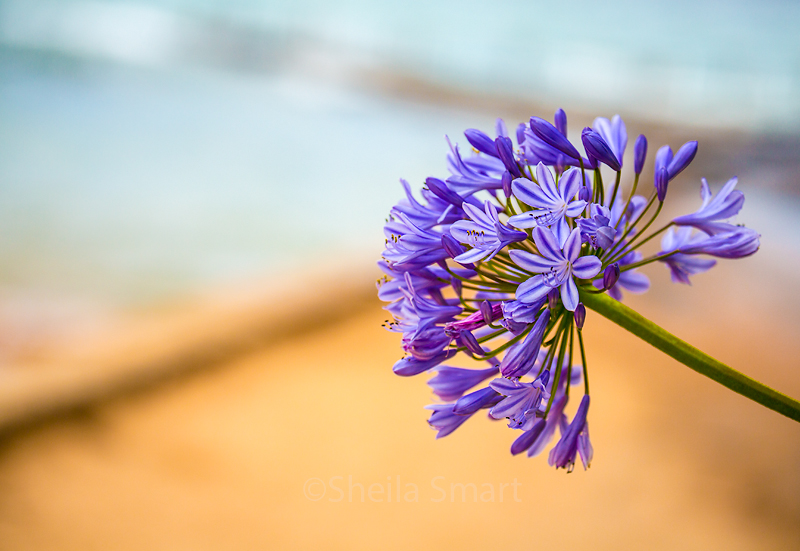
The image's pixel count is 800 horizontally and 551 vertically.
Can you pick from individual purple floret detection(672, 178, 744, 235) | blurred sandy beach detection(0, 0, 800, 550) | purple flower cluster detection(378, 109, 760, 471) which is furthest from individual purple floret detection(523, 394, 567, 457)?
blurred sandy beach detection(0, 0, 800, 550)

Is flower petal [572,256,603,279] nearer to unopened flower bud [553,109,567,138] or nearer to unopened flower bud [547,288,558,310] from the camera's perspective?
unopened flower bud [547,288,558,310]

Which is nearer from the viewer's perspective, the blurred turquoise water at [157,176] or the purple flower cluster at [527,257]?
the purple flower cluster at [527,257]

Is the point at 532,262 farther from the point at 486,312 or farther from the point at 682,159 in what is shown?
the point at 682,159

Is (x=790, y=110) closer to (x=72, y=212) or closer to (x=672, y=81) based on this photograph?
(x=672, y=81)

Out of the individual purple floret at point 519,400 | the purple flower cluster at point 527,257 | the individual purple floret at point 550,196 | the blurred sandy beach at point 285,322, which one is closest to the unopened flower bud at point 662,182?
the purple flower cluster at point 527,257

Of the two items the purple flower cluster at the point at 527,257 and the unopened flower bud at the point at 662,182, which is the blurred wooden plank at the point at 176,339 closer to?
the purple flower cluster at the point at 527,257

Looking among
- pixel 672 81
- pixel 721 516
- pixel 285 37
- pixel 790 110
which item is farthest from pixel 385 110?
pixel 721 516
